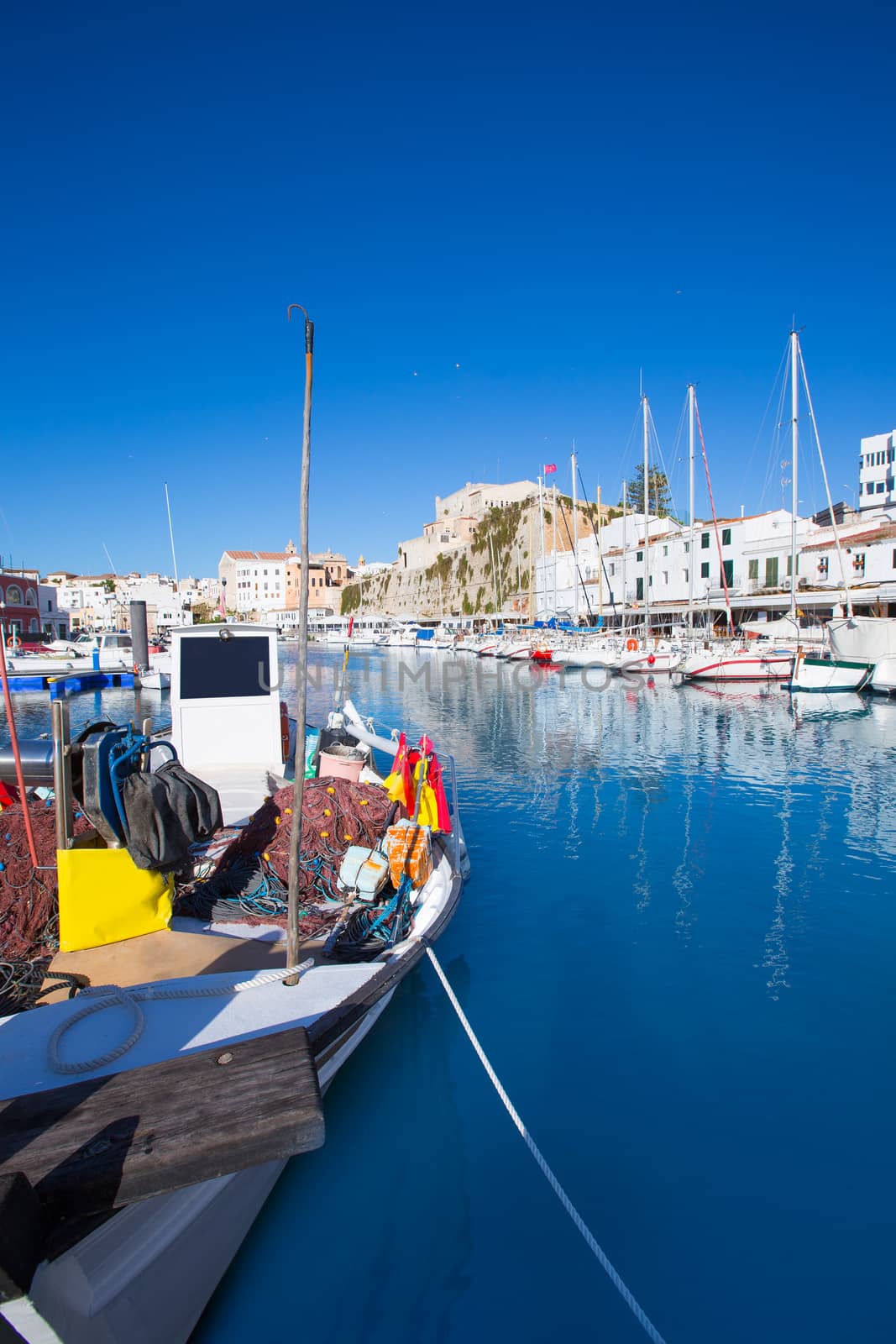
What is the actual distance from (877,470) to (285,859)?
70.8 m

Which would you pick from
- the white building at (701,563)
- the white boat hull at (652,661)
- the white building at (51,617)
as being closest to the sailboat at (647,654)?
the white boat hull at (652,661)

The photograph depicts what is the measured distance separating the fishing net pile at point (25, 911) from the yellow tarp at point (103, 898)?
1.05 ft

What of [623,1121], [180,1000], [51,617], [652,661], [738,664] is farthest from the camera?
[51,617]

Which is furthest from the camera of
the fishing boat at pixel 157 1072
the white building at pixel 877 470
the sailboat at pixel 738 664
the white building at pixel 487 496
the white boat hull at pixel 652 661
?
the white building at pixel 487 496

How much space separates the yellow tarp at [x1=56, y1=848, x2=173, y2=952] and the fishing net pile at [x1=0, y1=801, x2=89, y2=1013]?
319mm

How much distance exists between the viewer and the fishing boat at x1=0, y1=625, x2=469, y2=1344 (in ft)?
7.20

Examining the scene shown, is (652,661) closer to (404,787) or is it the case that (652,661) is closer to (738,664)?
(738,664)

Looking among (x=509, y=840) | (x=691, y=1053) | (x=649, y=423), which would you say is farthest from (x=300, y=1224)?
(x=649, y=423)

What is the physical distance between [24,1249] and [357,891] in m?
4.77

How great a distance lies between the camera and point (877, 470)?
62469 millimetres

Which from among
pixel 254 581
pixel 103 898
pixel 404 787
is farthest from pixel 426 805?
pixel 254 581

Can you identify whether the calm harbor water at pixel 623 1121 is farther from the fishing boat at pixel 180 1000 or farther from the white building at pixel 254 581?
the white building at pixel 254 581

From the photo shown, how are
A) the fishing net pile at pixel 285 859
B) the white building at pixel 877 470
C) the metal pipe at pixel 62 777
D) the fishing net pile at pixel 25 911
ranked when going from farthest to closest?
the white building at pixel 877 470, the fishing net pile at pixel 285 859, the fishing net pile at pixel 25 911, the metal pipe at pixel 62 777

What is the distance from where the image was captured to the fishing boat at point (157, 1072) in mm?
2195
